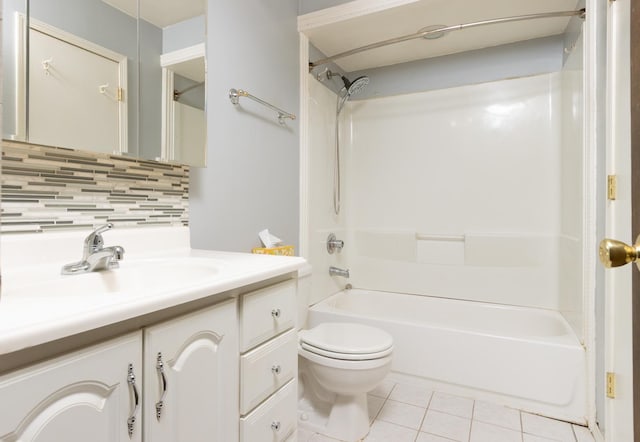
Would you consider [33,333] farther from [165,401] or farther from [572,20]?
[572,20]

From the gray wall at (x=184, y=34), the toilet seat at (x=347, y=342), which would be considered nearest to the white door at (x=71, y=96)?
the gray wall at (x=184, y=34)

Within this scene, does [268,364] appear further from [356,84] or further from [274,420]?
[356,84]

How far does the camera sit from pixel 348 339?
1670 millimetres

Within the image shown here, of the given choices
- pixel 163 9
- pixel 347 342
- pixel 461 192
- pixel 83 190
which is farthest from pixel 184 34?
pixel 461 192

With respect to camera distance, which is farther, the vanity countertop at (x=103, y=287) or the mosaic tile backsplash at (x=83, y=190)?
the mosaic tile backsplash at (x=83, y=190)

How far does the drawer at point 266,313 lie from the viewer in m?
0.96

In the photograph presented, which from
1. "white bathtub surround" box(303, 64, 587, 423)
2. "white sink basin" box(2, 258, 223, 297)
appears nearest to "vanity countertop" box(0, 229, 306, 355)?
"white sink basin" box(2, 258, 223, 297)

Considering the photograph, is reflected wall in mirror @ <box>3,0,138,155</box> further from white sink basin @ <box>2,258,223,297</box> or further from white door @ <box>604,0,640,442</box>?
white door @ <box>604,0,640,442</box>

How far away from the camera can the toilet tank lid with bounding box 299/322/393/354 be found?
4.89 ft

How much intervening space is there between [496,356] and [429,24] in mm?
1968

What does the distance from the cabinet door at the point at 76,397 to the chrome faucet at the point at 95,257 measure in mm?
394

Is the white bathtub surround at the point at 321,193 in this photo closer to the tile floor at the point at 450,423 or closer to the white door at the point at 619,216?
the tile floor at the point at 450,423

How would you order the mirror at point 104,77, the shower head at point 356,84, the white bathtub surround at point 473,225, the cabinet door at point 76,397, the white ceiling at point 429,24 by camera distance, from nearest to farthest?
1. the cabinet door at point 76,397
2. the mirror at point 104,77
3. the white bathtub surround at point 473,225
4. the white ceiling at point 429,24
5. the shower head at point 356,84

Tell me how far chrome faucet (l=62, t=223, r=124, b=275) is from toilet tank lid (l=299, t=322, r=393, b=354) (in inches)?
36.1
